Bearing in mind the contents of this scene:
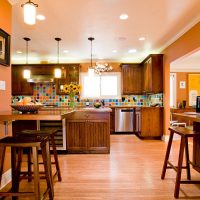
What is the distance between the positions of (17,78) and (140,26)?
4453mm

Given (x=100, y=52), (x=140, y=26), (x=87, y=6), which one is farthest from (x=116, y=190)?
(x=100, y=52)

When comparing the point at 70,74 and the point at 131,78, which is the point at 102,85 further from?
the point at 70,74

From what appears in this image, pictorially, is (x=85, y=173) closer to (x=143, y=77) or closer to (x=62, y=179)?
(x=62, y=179)

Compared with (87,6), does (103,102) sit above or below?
below

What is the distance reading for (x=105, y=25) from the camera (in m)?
3.69

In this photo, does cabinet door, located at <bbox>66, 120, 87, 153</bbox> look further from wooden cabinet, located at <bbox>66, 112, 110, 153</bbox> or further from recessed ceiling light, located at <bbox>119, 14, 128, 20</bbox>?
recessed ceiling light, located at <bbox>119, 14, 128, 20</bbox>

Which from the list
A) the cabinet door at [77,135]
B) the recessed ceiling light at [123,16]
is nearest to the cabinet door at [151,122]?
the cabinet door at [77,135]

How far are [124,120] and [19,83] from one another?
3742 mm

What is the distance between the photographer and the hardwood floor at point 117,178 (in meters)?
2.20

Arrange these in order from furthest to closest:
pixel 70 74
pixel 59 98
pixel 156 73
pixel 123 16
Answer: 1. pixel 59 98
2. pixel 70 74
3. pixel 156 73
4. pixel 123 16

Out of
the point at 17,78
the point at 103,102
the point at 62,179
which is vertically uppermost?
the point at 17,78

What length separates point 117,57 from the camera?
6523mm

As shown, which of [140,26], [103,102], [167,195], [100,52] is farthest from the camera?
[103,102]

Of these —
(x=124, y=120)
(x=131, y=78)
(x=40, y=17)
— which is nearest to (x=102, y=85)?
(x=131, y=78)
